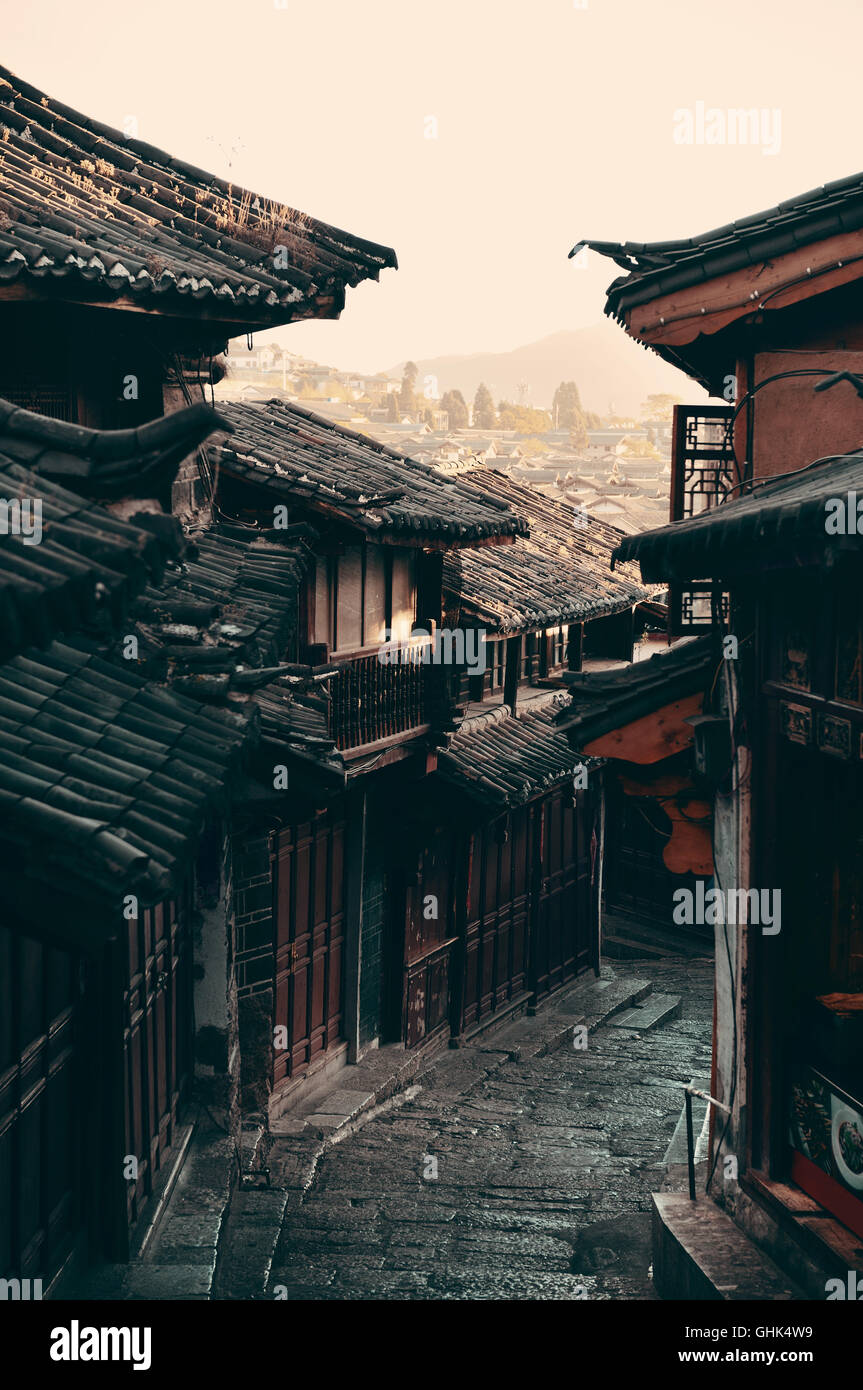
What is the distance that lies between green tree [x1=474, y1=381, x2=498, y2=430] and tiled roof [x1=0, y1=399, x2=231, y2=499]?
151312mm

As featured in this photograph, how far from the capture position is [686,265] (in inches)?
443

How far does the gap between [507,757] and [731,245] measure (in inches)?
434

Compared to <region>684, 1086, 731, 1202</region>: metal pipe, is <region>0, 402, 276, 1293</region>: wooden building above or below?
above

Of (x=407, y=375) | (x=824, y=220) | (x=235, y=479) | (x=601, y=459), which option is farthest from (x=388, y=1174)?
(x=407, y=375)

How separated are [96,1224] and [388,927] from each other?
34.2 ft

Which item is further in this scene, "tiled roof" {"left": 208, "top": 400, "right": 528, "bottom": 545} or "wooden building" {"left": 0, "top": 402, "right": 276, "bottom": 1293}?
"tiled roof" {"left": 208, "top": 400, "right": 528, "bottom": 545}

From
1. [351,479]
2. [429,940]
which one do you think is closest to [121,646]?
[351,479]

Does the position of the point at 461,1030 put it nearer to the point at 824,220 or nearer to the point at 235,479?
the point at 235,479

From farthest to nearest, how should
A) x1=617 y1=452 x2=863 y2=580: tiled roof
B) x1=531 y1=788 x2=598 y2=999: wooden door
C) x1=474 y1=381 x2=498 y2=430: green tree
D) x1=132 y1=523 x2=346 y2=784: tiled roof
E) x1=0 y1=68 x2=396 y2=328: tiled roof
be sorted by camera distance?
x1=474 y1=381 x2=498 y2=430: green tree, x1=531 y1=788 x2=598 y2=999: wooden door, x1=0 y1=68 x2=396 y2=328: tiled roof, x1=132 y1=523 x2=346 y2=784: tiled roof, x1=617 y1=452 x2=863 y2=580: tiled roof

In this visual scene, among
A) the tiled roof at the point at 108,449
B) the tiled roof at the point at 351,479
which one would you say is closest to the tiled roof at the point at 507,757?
the tiled roof at the point at 351,479

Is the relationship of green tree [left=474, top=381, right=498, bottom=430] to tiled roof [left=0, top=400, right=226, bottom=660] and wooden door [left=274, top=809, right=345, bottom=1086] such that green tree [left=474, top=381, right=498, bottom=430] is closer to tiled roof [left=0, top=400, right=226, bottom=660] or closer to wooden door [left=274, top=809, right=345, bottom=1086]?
wooden door [left=274, top=809, right=345, bottom=1086]

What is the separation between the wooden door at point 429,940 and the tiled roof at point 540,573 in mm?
3611

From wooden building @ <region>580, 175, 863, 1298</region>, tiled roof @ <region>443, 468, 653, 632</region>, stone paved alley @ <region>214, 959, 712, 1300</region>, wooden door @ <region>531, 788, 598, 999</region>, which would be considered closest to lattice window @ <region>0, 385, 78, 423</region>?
wooden building @ <region>580, 175, 863, 1298</region>

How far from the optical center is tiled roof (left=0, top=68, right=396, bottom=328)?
9.99 m
